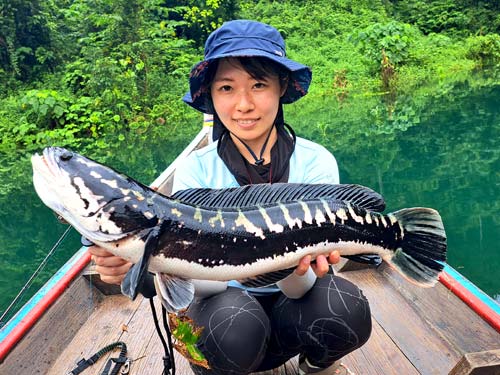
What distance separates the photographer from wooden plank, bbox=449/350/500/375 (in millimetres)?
1762

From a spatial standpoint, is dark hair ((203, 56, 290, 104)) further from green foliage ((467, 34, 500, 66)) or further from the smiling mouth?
green foliage ((467, 34, 500, 66))

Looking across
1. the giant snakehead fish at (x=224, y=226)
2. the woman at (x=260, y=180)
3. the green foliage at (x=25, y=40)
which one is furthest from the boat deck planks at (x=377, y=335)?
the green foliage at (x=25, y=40)

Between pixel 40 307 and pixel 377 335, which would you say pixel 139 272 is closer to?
pixel 40 307

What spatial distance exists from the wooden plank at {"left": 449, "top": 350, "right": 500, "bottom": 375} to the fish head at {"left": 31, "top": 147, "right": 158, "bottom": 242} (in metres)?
1.32

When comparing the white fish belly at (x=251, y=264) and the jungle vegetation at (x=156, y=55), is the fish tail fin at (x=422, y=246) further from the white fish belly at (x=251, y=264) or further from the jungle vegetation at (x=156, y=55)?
the jungle vegetation at (x=156, y=55)

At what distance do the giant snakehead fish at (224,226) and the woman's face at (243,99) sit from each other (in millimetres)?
470

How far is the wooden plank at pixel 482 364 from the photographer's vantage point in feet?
5.78

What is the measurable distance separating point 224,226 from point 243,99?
739 millimetres

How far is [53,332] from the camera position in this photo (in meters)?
2.97

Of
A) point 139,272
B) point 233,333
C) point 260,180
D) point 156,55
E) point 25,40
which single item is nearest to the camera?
point 139,272

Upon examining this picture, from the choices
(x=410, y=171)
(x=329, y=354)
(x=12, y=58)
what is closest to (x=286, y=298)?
(x=329, y=354)

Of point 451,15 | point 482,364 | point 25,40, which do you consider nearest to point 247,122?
point 482,364

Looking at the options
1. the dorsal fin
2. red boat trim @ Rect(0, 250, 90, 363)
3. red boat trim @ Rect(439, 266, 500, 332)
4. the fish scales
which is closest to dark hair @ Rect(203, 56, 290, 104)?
the dorsal fin

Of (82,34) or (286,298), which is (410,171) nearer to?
(286,298)
